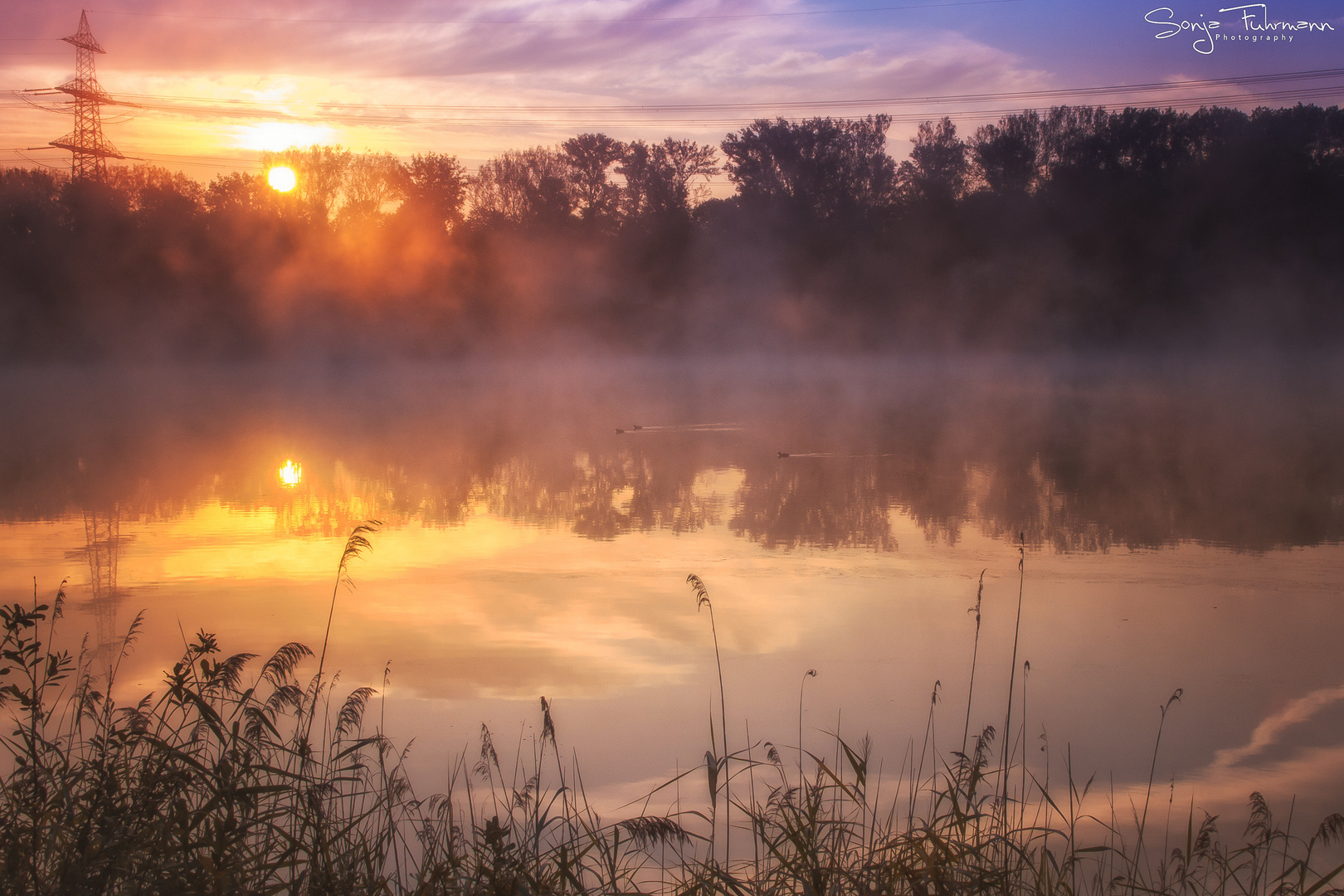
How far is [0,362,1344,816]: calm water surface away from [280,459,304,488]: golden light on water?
0.16m

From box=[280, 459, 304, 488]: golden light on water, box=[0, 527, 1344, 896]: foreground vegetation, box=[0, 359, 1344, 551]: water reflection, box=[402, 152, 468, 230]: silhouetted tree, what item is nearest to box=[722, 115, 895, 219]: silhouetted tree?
box=[402, 152, 468, 230]: silhouetted tree

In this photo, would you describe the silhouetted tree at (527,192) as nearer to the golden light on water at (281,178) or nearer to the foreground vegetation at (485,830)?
the golden light on water at (281,178)

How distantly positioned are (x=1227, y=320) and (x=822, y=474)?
3016 cm

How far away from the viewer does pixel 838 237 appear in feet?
127

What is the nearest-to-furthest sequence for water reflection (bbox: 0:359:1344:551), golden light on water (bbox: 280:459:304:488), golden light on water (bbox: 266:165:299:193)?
water reflection (bbox: 0:359:1344:551), golden light on water (bbox: 280:459:304:488), golden light on water (bbox: 266:165:299:193)

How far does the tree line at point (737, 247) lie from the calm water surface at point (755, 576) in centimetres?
2093

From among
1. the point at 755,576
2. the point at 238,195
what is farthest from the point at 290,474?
the point at 238,195

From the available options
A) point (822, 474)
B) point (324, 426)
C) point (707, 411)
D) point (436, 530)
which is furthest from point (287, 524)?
point (707, 411)

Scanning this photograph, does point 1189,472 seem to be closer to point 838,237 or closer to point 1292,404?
point 1292,404

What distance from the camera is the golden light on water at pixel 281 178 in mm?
36938

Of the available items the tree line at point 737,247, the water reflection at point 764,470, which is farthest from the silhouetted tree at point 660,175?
the water reflection at point 764,470

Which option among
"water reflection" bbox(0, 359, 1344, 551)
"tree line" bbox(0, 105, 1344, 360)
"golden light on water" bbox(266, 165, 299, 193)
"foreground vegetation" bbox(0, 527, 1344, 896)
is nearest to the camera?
"foreground vegetation" bbox(0, 527, 1344, 896)

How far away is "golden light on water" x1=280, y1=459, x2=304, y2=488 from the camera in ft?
33.3

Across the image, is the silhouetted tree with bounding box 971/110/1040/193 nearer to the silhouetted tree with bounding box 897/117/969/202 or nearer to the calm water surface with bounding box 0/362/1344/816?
the silhouetted tree with bounding box 897/117/969/202
